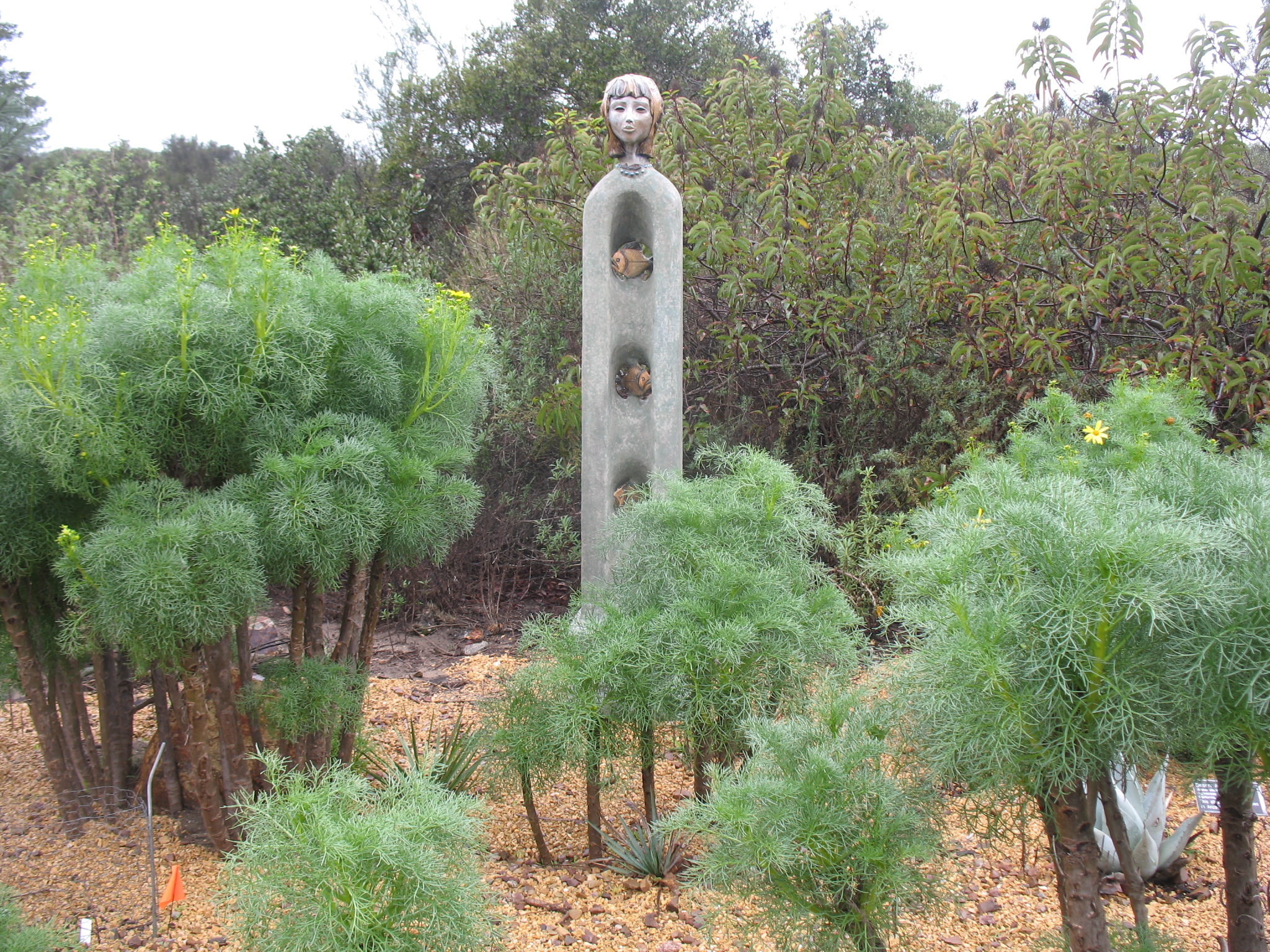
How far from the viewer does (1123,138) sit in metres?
4.83

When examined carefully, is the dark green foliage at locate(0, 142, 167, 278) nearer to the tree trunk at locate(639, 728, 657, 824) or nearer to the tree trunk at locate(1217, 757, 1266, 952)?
the tree trunk at locate(639, 728, 657, 824)

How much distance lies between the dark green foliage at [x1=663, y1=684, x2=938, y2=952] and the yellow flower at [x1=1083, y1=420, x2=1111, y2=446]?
42.1 inches

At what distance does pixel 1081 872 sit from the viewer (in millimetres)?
1767

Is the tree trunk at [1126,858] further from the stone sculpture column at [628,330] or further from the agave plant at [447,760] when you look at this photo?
the stone sculpture column at [628,330]

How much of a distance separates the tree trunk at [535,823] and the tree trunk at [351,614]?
75cm

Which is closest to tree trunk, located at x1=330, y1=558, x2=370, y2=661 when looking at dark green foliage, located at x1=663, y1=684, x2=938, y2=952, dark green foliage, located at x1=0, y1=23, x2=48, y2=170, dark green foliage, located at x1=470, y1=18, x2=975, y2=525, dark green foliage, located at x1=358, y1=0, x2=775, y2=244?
dark green foliage, located at x1=663, y1=684, x2=938, y2=952

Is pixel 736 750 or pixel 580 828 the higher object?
pixel 736 750

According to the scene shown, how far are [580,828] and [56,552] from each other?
1840mm

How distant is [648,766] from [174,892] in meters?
1.25

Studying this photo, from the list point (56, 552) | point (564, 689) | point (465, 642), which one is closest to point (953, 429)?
point (465, 642)

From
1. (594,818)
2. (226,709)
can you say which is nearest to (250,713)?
(226,709)

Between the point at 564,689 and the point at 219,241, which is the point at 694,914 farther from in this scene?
the point at 219,241

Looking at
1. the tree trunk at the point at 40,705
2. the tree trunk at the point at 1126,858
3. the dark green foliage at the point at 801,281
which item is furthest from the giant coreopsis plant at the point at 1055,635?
the dark green foliage at the point at 801,281

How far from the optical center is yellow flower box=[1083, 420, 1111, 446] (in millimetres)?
2415
